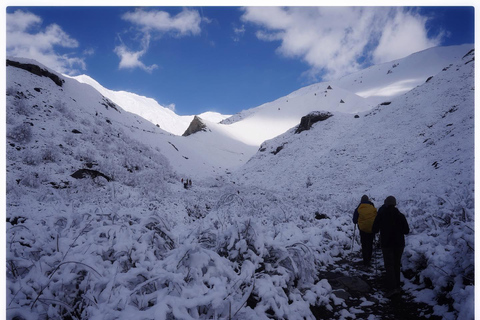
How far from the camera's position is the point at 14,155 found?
1387cm

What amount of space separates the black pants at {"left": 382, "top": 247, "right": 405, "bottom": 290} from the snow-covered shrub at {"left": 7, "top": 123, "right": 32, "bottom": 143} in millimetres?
20428

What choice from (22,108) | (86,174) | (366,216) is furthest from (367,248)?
(22,108)

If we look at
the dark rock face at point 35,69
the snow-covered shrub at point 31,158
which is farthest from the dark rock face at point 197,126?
the snow-covered shrub at point 31,158

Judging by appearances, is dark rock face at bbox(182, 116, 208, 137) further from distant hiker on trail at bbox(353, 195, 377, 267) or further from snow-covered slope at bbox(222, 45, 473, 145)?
distant hiker on trail at bbox(353, 195, 377, 267)

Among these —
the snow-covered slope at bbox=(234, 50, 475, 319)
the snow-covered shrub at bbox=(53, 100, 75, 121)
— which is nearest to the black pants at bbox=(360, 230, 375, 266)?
the snow-covered slope at bbox=(234, 50, 475, 319)

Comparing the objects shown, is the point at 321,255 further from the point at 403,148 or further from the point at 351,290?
the point at 403,148

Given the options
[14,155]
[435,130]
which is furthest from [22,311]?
[435,130]

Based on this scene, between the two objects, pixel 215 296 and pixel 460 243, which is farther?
pixel 460 243

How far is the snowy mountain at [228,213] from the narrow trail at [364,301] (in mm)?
32

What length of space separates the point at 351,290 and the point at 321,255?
143cm

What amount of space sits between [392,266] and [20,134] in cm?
2114

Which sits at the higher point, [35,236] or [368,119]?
[368,119]

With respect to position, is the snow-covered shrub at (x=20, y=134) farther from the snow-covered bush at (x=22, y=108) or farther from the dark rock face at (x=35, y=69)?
the dark rock face at (x=35, y=69)

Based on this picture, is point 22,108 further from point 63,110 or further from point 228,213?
point 228,213
